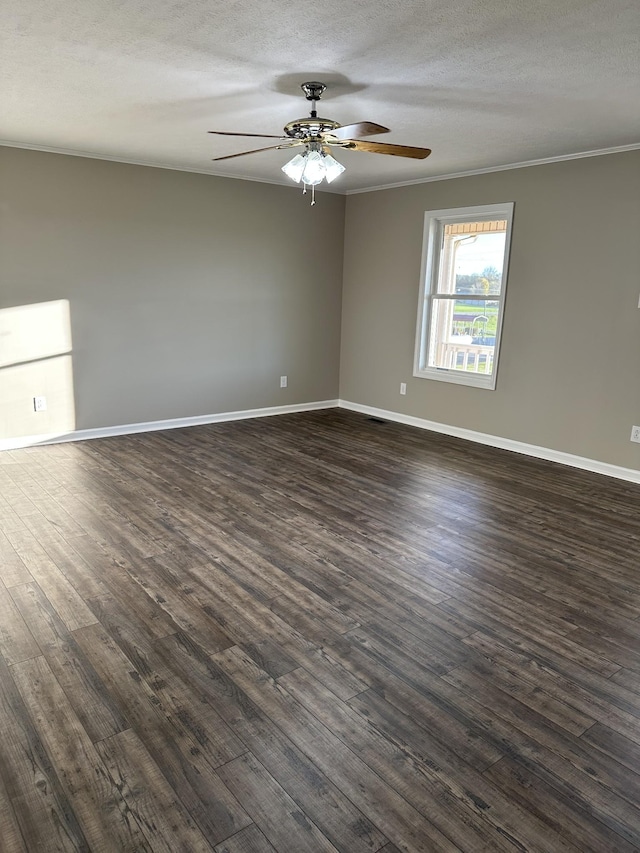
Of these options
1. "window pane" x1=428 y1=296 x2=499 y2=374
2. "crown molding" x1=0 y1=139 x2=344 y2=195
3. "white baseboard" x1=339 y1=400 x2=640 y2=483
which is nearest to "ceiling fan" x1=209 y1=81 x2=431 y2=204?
"crown molding" x1=0 y1=139 x2=344 y2=195

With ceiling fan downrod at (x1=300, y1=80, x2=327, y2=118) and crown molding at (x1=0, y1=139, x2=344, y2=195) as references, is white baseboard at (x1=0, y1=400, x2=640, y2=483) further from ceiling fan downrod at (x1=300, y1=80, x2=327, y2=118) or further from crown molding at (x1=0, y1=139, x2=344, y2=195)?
ceiling fan downrod at (x1=300, y1=80, x2=327, y2=118)

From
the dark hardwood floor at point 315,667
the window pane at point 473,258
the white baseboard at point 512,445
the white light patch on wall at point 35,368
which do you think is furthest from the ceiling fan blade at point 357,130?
the white baseboard at point 512,445

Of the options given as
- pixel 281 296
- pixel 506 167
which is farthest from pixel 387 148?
pixel 281 296

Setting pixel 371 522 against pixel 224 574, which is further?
pixel 371 522

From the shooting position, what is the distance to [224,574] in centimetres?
297

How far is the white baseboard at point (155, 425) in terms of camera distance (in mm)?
5059

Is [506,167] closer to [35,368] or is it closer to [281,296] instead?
[281,296]

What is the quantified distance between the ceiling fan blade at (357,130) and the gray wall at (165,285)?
2908 mm

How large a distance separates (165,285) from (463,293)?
2.88 m

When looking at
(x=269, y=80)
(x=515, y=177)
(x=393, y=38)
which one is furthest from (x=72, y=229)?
(x=515, y=177)

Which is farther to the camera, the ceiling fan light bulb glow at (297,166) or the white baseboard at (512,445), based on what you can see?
the white baseboard at (512,445)

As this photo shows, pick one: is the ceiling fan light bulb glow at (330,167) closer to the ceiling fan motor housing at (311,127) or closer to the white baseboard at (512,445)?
the ceiling fan motor housing at (311,127)

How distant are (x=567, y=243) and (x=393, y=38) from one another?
2.87m

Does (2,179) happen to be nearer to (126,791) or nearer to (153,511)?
(153,511)
